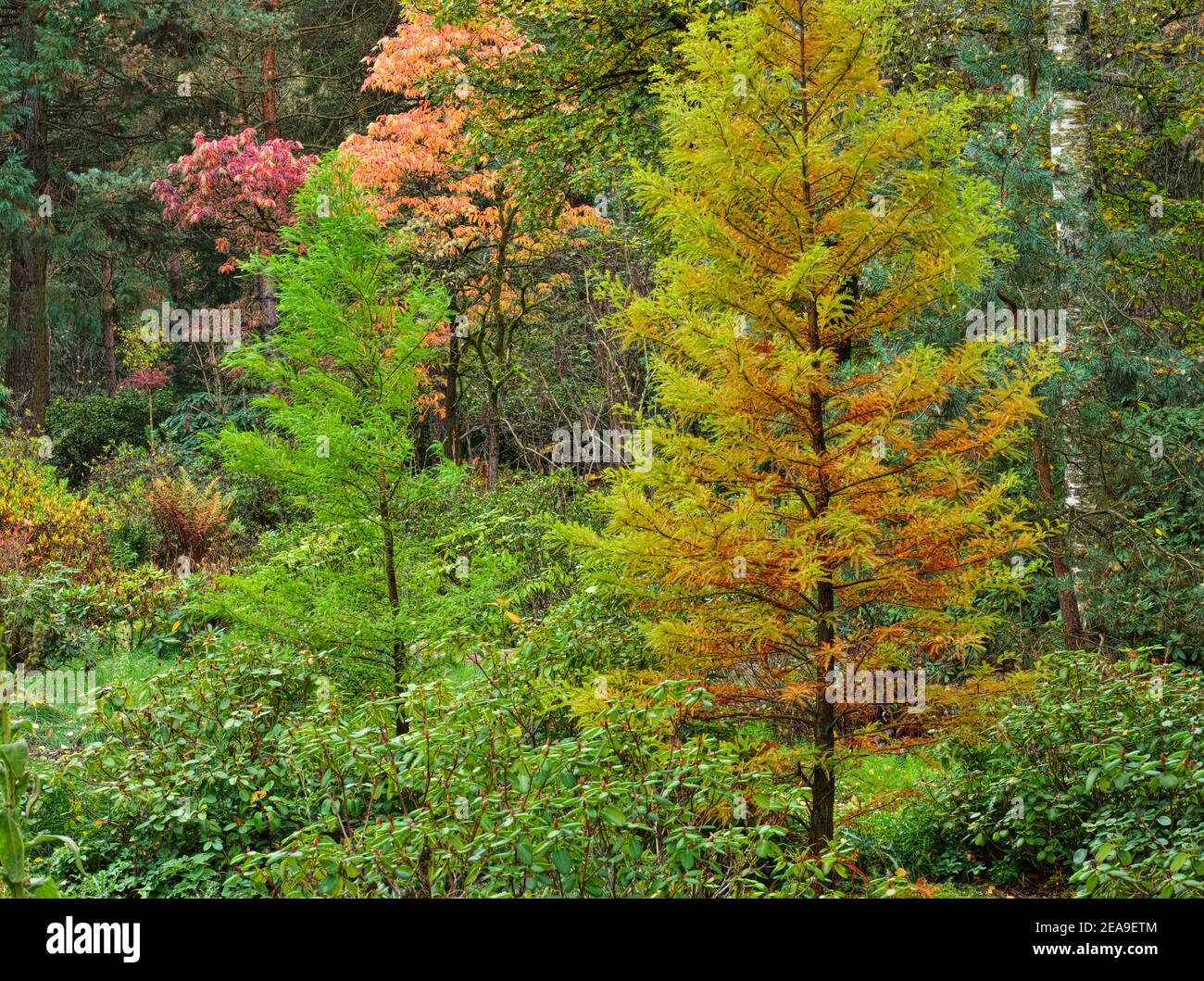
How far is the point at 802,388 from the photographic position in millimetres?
5543

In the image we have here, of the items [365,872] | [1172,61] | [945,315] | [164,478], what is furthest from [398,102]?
[365,872]

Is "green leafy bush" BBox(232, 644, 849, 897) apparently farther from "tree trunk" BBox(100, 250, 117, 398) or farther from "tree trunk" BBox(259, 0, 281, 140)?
"tree trunk" BBox(100, 250, 117, 398)

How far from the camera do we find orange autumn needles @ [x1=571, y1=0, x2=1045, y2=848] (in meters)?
5.44

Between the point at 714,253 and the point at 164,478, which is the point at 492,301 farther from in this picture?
the point at 714,253

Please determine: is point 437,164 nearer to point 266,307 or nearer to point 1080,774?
point 266,307

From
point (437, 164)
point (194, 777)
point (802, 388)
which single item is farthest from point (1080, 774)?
point (437, 164)

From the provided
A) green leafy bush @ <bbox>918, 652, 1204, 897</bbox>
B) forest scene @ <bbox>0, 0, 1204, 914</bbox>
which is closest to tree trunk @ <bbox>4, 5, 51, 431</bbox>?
forest scene @ <bbox>0, 0, 1204, 914</bbox>

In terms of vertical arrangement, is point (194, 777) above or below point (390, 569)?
below

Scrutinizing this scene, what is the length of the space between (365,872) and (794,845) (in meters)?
2.59

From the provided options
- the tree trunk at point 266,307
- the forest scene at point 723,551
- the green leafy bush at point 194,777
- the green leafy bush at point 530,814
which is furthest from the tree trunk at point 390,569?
the tree trunk at point 266,307

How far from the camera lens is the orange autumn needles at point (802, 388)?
214 inches

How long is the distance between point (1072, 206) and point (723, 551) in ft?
18.3

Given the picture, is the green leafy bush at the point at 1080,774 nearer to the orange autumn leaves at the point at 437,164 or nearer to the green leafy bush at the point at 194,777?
the green leafy bush at the point at 194,777
